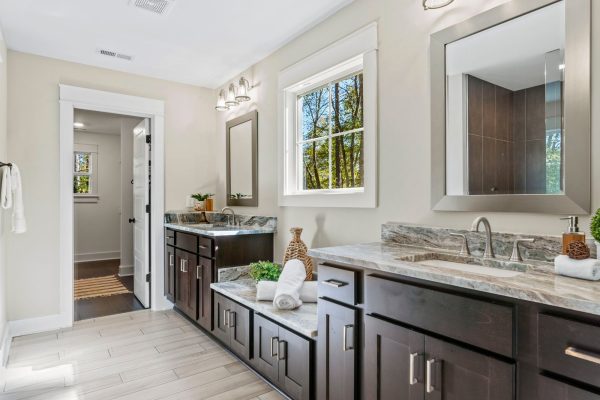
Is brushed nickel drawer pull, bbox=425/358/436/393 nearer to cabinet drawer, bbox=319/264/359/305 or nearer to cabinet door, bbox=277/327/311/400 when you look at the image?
cabinet drawer, bbox=319/264/359/305

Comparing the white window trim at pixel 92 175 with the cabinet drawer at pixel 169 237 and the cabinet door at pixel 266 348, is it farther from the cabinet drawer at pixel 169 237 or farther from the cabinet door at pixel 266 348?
the cabinet door at pixel 266 348

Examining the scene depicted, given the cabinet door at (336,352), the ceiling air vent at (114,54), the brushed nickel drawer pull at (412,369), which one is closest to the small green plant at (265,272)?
the cabinet door at (336,352)

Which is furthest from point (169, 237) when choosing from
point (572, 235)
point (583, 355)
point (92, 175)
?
point (92, 175)

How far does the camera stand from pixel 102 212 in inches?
270

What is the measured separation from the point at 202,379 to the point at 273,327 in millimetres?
661

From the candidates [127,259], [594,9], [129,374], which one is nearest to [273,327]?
[129,374]

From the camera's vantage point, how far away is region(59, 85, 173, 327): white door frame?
3363mm

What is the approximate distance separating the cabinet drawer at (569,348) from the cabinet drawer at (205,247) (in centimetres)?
240

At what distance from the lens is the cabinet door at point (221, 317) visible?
2668 mm

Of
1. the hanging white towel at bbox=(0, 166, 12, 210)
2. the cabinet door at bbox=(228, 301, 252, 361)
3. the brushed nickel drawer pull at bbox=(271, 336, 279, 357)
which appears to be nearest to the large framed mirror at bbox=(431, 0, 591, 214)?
the brushed nickel drawer pull at bbox=(271, 336, 279, 357)

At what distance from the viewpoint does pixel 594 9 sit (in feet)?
4.59

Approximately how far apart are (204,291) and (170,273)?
0.87 meters

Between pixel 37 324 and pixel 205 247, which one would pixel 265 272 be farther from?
pixel 37 324

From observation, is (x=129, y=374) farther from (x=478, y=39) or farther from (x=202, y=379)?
(x=478, y=39)
